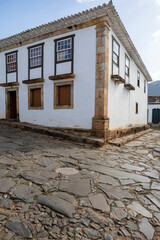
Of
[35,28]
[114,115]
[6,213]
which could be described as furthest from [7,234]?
[35,28]

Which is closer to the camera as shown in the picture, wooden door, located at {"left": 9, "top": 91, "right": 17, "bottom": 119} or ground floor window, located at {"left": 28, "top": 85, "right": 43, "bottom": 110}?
ground floor window, located at {"left": 28, "top": 85, "right": 43, "bottom": 110}

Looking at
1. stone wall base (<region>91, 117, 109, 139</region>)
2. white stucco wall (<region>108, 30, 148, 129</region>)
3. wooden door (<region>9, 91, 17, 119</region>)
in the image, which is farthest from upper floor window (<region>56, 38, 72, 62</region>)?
wooden door (<region>9, 91, 17, 119</region>)

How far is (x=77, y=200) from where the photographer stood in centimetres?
224

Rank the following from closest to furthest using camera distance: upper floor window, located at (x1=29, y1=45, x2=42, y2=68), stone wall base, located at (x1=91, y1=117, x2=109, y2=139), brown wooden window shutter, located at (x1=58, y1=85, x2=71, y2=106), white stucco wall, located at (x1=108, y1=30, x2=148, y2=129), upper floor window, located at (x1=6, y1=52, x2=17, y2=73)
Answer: stone wall base, located at (x1=91, y1=117, x2=109, y2=139) < white stucco wall, located at (x1=108, y1=30, x2=148, y2=129) < brown wooden window shutter, located at (x1=58, y1=85, x2=71, y2=106) < upper floor window, located at (x1=29, y1=45, x2=42, y2=68) < upper floor window, located at (x1=6, y1=52, x2=17, y2=73)

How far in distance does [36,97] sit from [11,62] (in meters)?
3.23

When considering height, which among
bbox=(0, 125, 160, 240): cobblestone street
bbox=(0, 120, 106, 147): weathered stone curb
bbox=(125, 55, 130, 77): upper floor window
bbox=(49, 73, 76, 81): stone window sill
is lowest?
bbox=(0, 125, 160, 240): cobblestone street

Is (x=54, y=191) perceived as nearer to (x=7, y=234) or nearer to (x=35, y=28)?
(x=7, y=234)

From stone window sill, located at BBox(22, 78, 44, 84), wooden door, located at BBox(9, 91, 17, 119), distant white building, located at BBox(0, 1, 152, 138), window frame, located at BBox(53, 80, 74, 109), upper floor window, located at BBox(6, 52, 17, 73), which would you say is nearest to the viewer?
distant white building, located at BBox(0, 1, 152, 138)

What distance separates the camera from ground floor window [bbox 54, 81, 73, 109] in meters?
7.73

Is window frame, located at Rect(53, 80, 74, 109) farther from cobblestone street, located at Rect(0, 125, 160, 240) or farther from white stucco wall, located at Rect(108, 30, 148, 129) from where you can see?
cobblestone street, located at Rect(0, 125, 160, 240)

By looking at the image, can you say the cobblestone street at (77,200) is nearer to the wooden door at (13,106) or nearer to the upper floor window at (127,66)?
the wooden door at (13,106)

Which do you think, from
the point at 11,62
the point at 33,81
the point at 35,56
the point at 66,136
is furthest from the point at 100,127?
the point at 11,62

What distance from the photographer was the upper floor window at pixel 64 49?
7586 mm

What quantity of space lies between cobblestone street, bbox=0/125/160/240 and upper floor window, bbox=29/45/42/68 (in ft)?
21.4
